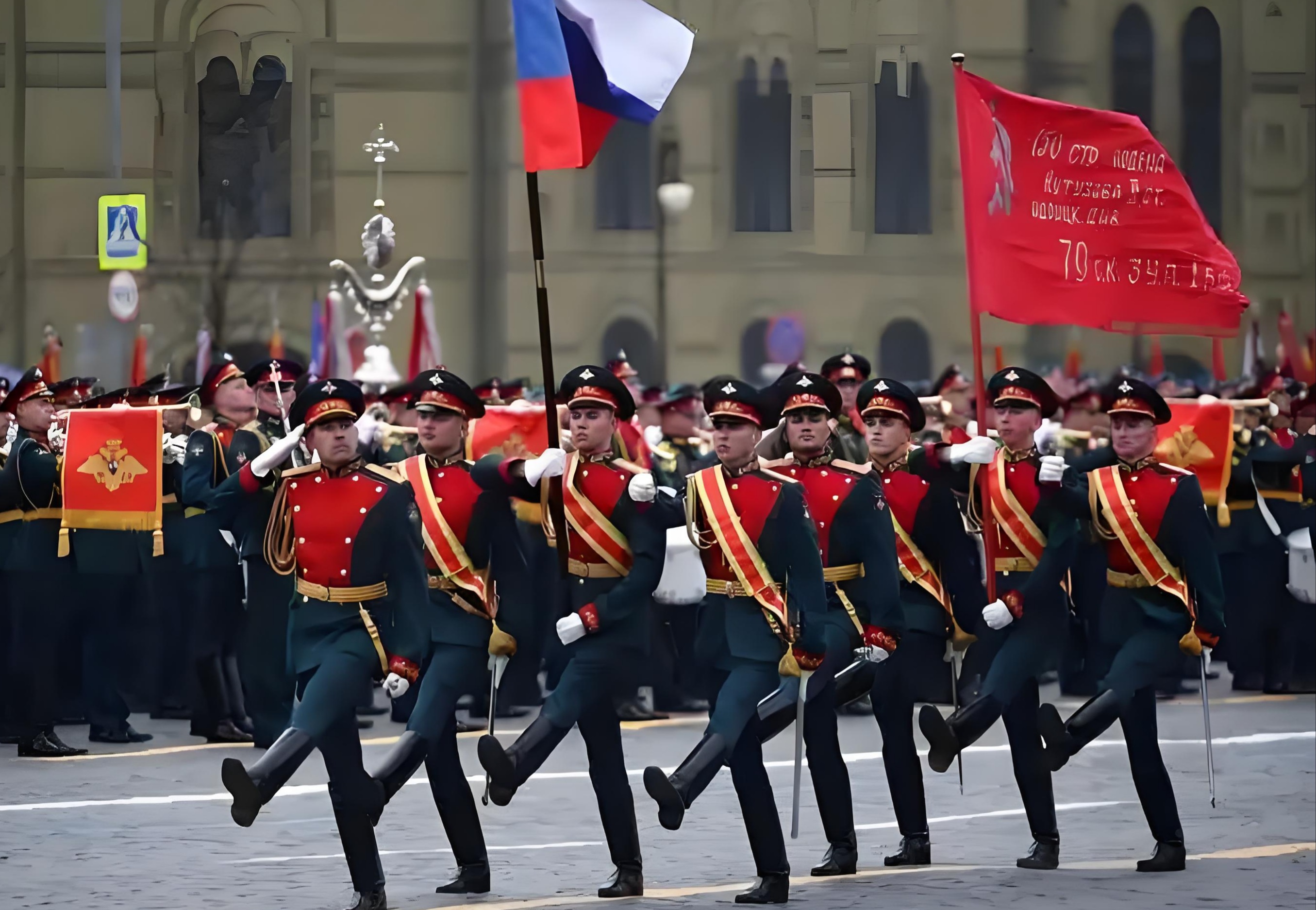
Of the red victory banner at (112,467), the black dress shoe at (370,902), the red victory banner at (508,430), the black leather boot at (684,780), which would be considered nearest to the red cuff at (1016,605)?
the black leather boot at (684,780)

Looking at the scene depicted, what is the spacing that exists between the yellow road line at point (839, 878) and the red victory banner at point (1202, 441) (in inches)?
232

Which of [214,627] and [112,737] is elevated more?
[214,627]

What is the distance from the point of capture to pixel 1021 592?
10070 mm

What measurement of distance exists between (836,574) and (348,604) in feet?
6.80

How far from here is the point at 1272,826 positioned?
1139cm

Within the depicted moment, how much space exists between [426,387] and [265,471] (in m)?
0.66

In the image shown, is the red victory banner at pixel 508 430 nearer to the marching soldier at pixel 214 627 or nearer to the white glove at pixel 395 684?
the marching soldier at pixel 214 627

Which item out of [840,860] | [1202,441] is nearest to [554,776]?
[840,860]

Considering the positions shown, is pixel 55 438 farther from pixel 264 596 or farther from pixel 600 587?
pixel 600 587

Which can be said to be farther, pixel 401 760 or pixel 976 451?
pixel 976 451

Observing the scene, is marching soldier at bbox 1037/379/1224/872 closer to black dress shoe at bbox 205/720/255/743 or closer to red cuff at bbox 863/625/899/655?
red cuff at bbox 863/625/899/655

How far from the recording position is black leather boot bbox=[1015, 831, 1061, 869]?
1012 cm

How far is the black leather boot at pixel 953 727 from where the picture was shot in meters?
9.73

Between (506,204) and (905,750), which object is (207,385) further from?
(506,204)
